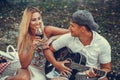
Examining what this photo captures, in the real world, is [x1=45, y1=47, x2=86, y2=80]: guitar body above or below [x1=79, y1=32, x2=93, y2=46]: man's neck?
below

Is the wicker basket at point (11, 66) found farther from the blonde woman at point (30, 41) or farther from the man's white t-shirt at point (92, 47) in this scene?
the man's white t-shirt at point (92, 47)

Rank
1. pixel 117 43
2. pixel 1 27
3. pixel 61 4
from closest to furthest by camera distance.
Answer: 1. pixel 117 43
2. pixel 1 27
3. pixel 61 4

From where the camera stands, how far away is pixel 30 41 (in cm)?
519

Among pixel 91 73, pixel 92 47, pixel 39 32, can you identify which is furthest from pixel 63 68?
pixel 39 32

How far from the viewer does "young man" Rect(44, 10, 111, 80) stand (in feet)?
16.6

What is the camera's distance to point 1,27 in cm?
1006

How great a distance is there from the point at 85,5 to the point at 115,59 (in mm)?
3706

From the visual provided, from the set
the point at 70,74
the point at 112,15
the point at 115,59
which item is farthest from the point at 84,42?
the point at 112,15

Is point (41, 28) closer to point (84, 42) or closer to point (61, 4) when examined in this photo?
point (84, 42)

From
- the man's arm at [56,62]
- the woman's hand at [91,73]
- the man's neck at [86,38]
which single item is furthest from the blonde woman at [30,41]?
the woman's hand at [91,73]

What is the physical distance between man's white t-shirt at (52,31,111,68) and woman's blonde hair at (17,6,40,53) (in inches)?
15.5

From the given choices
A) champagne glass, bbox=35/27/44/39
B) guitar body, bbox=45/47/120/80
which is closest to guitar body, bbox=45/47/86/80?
guitar body, bbox=45/47/120/80

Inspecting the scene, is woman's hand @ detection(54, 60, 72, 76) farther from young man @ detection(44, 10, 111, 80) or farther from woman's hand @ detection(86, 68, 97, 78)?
woman's hand @ detection(86, 68, 97, 78)

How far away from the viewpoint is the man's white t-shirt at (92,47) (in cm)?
510
